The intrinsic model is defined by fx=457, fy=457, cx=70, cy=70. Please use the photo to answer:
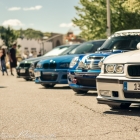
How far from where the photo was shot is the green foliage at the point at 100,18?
34625mm

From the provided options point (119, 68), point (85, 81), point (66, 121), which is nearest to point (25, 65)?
point (85, 81)

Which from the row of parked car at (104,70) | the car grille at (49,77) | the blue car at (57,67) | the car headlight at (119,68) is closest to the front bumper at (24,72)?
the row of parked car at (104,70)

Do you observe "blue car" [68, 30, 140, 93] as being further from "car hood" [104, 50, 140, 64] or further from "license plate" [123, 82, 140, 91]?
"license plate" [123, 82, 140, 91]

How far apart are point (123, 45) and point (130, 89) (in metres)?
3.28

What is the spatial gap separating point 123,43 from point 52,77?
3.13 metres

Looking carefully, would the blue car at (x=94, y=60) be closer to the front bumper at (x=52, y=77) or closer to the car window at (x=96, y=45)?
the front bumper at (x=52, y=77)

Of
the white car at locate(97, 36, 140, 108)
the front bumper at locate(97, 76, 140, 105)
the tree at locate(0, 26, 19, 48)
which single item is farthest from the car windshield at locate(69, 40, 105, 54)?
the tree at locate(0, 26, 19, 48)

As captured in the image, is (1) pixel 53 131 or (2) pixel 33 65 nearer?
(1) pixel 53 131

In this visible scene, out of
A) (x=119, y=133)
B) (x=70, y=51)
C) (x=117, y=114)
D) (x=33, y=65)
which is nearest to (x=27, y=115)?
(x=117, y=114)

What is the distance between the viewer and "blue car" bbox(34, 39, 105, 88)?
12539 mm

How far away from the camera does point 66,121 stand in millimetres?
6617

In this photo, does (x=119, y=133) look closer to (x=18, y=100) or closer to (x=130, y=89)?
(x=130, y=89)

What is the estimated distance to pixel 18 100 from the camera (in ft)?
32.2

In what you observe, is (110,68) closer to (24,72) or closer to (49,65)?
(49,65)
